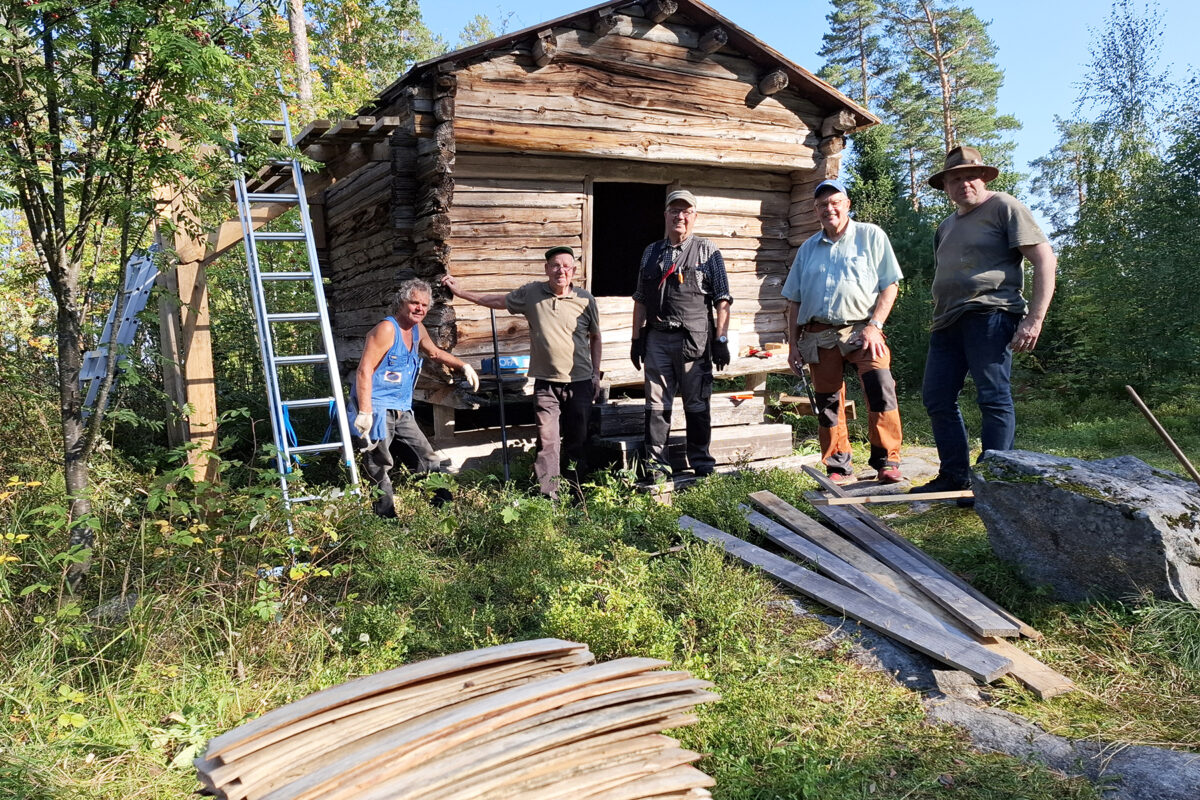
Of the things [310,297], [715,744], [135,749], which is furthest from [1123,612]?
[310,297]

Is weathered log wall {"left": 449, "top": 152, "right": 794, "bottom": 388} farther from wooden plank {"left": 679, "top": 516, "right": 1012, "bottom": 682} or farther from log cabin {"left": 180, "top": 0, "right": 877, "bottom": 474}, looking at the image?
wooden plank {"left": 679, "top": 516, "right": 1012, "bottom": 682}

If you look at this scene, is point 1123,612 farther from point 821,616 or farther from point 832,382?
point 832,382

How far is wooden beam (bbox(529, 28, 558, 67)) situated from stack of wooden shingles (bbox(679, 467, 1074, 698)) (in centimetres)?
439

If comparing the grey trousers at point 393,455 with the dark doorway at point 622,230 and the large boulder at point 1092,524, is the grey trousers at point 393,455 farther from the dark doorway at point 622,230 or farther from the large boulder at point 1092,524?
the dark doorway at point 622,230

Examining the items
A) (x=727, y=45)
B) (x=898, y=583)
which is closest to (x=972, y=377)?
(x=898, y=583)

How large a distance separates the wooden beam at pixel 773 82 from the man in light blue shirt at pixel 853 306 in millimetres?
2977

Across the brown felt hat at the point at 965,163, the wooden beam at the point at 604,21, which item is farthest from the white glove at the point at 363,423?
the wooden beam at the point at 604,21

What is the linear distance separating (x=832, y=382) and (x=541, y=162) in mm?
3626

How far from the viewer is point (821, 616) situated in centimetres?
418

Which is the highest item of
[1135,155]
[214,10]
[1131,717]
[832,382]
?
[1135,155]

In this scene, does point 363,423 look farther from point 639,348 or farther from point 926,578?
point 926,578

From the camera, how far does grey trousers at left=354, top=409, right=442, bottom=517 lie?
5566 mm

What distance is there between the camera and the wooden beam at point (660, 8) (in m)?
7.66

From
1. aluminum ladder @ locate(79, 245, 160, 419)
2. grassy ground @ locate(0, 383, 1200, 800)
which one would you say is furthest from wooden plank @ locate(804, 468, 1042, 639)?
aluminum ladder @ locate(79, 245, 160, 419)
